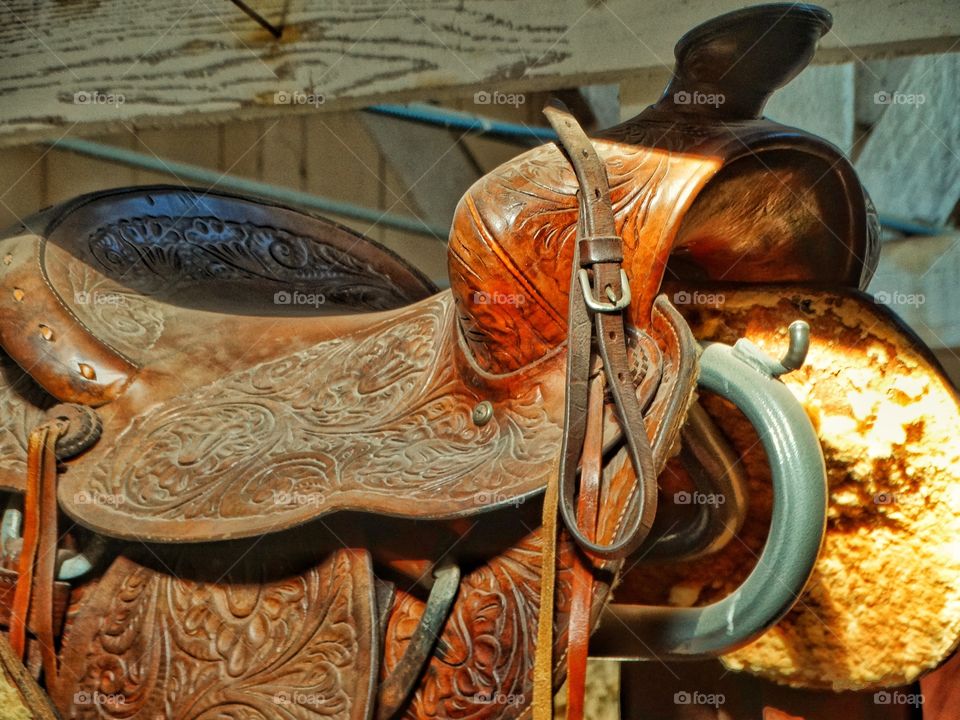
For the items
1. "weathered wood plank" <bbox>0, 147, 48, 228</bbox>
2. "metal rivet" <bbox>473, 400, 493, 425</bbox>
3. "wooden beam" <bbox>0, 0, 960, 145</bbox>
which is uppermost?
"weathered wood plank" <bbox>0, 147, 48, 228</bbox>

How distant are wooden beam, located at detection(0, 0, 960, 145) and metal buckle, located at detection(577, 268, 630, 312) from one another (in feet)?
1.94

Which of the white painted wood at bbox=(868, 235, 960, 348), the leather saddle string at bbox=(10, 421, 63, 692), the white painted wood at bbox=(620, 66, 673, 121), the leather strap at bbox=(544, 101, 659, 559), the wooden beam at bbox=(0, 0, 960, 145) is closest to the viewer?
the leather strap at bbox=(544, 101, 659, 559)

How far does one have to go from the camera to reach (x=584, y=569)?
0.75m

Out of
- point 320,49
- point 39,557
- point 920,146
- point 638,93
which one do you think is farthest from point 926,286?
point 39,557

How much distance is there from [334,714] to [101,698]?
0.27 m

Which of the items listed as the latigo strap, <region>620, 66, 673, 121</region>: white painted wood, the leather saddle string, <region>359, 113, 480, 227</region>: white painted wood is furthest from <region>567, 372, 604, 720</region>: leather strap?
<region>359, 113, 480, 227</region>: white painted wood

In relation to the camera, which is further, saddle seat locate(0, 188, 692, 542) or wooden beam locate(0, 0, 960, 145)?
wooden beam locate(0, 0, 960, 145)

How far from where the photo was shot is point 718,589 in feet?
3.29

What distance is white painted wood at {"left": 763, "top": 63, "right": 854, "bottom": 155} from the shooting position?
6.01 ft

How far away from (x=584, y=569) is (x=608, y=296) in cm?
21

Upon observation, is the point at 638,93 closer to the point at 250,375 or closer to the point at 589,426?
the point at 250,375

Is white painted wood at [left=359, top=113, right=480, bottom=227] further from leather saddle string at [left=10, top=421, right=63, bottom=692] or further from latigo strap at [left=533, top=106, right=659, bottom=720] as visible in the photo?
latigo strap at [left=533, top=106, right=659, bottom=720]

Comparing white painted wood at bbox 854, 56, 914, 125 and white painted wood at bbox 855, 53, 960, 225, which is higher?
white painted wood at bbox 854, 56, 914, 125

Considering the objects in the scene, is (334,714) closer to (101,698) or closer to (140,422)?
(101,698)
